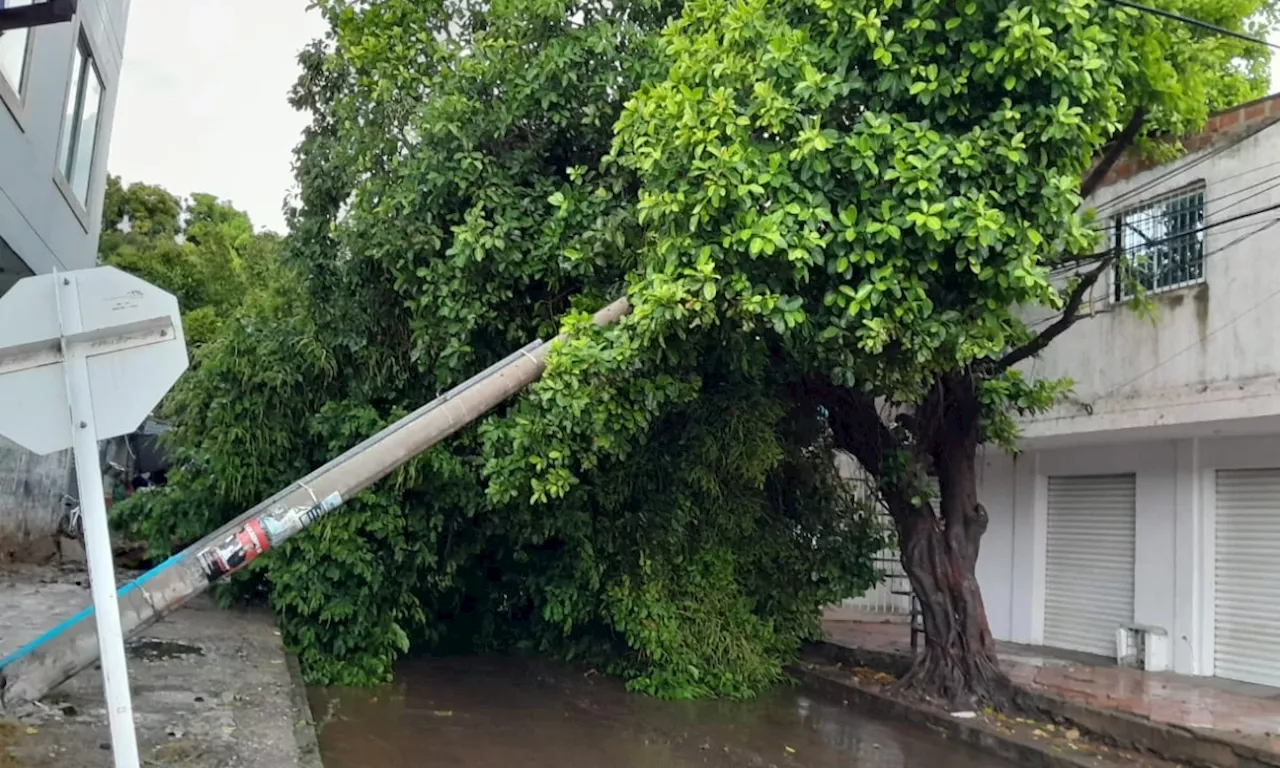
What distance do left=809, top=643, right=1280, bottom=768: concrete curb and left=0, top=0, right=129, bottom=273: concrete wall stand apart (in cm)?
1062

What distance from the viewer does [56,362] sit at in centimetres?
366

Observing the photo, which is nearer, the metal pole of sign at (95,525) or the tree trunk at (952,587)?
the metal pole of sign at (95,525)

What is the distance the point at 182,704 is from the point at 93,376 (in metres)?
4.15

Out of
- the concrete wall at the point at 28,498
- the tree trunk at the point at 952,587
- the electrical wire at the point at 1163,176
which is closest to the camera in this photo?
the tree trunk at the point at 952,587

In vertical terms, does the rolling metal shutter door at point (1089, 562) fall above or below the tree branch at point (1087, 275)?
below

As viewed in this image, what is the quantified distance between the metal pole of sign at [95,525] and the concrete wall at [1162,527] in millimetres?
11499

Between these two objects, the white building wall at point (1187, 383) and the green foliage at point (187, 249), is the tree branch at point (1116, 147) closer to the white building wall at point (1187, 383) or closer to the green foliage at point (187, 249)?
the white building wall at point (1187, 383)

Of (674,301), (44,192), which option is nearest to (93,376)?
(674,301)

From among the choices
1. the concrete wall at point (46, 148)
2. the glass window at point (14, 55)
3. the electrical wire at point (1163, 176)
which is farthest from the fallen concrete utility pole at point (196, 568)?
the electrical wire at point (1163, 176)

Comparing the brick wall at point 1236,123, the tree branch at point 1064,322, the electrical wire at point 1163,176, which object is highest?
the brick wall at point 1236,123

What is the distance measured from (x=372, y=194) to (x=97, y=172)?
7.60 metres

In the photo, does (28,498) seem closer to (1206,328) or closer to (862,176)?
(862,176)

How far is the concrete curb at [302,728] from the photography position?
20.8 ft

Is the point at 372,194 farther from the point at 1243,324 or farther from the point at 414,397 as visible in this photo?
the point at 1243,324
